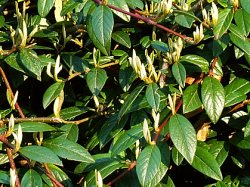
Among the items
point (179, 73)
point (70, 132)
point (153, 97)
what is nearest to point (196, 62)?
point (179, 73)

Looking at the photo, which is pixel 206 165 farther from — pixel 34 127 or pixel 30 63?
pixel 30 63

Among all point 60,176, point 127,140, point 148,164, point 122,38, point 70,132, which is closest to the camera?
point 148,164

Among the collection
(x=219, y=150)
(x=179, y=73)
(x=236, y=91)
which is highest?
(x=179, y=73)

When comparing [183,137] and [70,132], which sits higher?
[183,137]

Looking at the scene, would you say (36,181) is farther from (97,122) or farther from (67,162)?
(67,162)

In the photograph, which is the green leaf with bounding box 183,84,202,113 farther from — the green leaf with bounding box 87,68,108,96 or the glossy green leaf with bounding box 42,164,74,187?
the glossy green leaf with bounding box 42,164,74,187

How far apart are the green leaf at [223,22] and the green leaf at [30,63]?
1.68 ft

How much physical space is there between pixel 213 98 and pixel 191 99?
0.06 metres

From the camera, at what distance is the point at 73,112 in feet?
5.87

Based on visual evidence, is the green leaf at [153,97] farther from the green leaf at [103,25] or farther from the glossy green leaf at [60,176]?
the glossy green leaf at [60,176]

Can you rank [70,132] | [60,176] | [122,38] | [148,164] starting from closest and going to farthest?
[148,164]
[60,176]
[70,132]
[122,38]

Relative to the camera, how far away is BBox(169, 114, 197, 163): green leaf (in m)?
1.43

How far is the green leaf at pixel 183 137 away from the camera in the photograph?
1432 millimetres

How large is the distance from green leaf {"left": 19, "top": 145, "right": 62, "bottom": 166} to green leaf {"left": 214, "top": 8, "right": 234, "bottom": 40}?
1.78 feet
